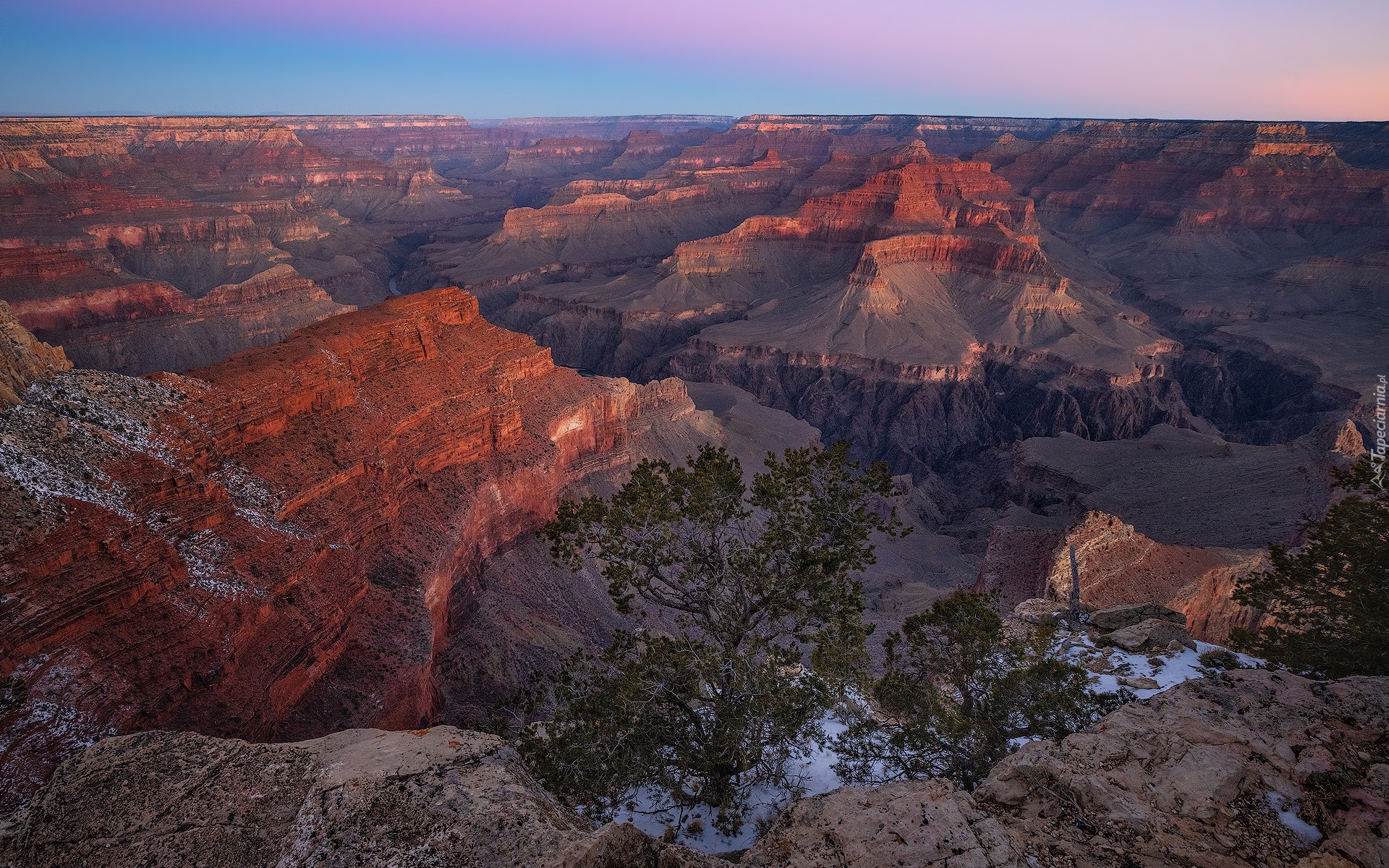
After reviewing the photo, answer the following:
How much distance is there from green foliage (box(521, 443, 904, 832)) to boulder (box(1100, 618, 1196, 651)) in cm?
1033

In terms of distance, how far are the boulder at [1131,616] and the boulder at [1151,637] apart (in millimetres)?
2100

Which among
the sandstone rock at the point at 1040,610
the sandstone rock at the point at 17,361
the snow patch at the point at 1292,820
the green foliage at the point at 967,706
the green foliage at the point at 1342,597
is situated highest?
the sandstone rock at the point at 17,361

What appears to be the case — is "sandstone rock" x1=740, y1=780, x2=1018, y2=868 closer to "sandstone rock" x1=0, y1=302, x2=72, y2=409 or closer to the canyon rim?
the canyon rim

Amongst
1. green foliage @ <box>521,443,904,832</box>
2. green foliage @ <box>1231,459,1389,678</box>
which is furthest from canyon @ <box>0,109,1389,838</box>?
green foliage @ <box>1231,459,1389,678</box>

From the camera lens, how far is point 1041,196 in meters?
190

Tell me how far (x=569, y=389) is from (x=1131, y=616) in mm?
32109

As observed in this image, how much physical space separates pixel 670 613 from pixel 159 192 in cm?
17597

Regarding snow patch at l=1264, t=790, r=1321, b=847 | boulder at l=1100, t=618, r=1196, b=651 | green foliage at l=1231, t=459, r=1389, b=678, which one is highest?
Result: snow patch at l=1264, t=790, r=1321, b=847

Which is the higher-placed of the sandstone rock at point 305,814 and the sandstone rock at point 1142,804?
the sandstone rock at point 1142,804

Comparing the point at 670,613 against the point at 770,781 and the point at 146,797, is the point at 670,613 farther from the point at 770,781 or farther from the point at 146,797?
the point at 146,797

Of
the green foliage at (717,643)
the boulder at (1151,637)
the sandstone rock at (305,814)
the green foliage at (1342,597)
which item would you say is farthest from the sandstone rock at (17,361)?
the green foliage at (1342,597)

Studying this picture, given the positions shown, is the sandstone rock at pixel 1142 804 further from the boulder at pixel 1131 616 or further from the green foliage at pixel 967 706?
the boulder at pixel 1131 616

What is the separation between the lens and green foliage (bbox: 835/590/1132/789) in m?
13.9

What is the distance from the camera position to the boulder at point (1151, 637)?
65.7 ft
